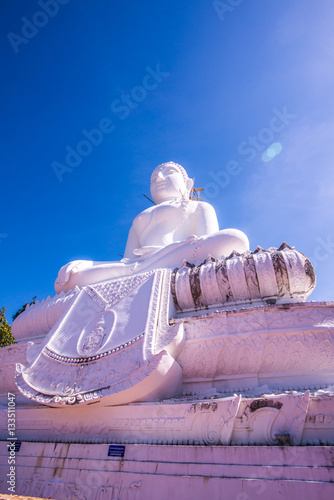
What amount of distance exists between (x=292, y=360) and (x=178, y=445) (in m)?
1.46

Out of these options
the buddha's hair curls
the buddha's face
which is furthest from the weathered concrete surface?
the buddha's hair curls

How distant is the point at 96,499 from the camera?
233cm

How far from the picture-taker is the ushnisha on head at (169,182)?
24.4ft

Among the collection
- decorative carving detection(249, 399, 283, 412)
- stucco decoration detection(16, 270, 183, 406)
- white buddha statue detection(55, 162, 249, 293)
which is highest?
white buddha statue detection(55, 162, 249, 293)

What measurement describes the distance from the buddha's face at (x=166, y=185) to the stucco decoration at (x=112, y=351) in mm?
3510

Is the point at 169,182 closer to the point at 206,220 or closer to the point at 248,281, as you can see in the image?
the point at 206,220

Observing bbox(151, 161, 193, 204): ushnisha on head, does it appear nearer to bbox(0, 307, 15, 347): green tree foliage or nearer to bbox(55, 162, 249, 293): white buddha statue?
bbox(55, 162, 249, 293): white buddha statue

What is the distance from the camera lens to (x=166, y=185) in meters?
7.46

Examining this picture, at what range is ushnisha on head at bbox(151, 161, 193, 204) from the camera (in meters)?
7.43

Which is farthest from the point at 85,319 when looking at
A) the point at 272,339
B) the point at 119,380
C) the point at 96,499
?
the point at 272,339

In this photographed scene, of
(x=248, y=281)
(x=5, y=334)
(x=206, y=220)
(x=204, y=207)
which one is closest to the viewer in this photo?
(x=248, y=281)

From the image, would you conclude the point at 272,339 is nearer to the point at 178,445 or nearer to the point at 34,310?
the point at 178,445

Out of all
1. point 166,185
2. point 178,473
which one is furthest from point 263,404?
point 166,185

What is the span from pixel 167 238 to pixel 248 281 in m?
Answer: 2.60
